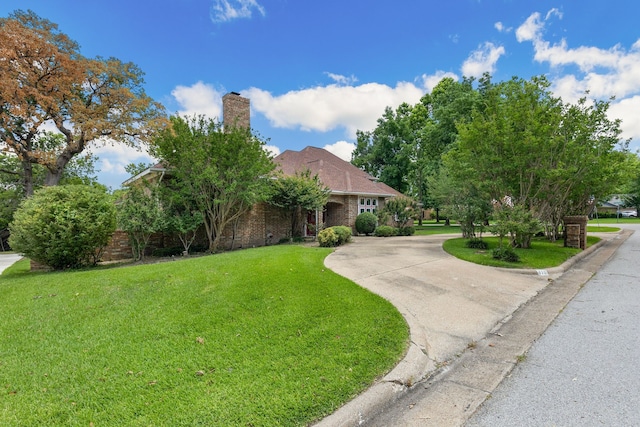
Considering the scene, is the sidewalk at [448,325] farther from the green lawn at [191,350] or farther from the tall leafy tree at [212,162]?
the tall leafy tree at [212,162]

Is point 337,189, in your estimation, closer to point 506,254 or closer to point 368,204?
point 368,204

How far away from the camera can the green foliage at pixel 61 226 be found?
8.02 metres

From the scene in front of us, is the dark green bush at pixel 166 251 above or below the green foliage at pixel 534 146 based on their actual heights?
below

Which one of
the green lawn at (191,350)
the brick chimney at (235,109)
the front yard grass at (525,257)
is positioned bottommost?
the front yard grass at (525,257)

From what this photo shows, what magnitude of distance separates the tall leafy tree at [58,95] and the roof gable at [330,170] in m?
9.55

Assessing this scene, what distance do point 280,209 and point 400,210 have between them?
7.64 metres

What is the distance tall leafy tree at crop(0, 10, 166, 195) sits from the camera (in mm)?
15938

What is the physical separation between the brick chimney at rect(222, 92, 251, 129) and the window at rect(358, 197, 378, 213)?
8.54 metres

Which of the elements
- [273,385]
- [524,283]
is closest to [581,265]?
[524,283]

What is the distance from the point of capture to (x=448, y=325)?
459 centimetres

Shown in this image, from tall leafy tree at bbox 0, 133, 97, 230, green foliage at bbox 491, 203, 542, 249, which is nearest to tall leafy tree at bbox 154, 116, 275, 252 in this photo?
green foliage at bbox 491, 203, 542, 249

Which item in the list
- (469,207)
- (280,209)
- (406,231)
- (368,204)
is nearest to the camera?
(469,207)

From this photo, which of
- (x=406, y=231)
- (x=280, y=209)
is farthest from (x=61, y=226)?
(x=406, y=231)

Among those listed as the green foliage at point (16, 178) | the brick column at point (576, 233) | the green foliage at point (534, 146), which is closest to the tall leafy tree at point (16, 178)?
the green foliage at point (16, 178)
